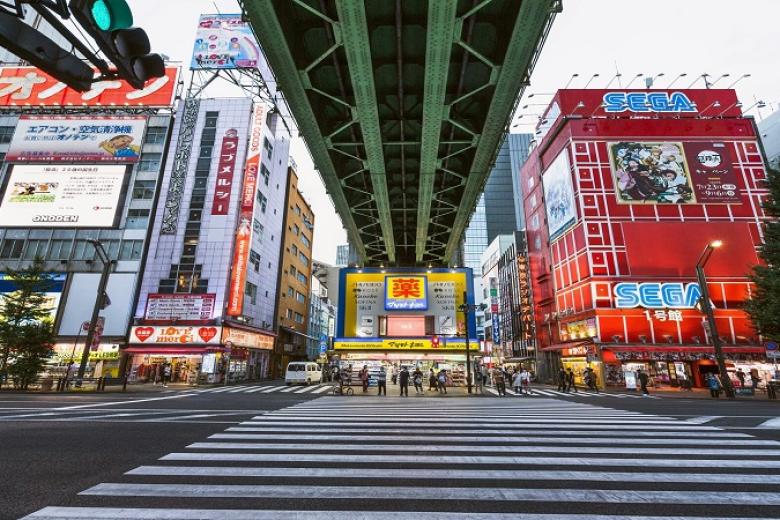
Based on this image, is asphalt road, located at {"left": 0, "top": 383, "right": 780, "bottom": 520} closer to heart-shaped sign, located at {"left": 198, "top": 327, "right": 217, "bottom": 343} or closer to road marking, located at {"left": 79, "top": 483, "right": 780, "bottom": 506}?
road marking, located at {"left": 79, "top": 483, "right": 780, "bottom": 506}

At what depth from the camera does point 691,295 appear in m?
31.6

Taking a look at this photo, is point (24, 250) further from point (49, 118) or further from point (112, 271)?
point (49, 118)

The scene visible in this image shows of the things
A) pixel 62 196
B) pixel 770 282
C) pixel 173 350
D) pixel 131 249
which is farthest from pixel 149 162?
pixel 770 282

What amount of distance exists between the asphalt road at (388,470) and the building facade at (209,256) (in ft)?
75.6

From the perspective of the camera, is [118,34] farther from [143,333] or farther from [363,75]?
[143,333]

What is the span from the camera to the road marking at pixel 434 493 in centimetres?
445

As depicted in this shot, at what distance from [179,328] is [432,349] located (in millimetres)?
22141

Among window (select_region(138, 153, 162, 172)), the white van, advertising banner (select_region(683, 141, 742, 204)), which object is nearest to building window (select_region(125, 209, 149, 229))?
window (select_region(138, 153, 162, 172))

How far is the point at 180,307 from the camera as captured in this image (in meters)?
32.9

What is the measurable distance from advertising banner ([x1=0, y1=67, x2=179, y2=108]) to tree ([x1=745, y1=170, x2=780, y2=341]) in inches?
2109

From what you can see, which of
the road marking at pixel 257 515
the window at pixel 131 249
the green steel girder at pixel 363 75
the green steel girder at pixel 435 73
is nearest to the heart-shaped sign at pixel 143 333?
the window at pixel 131 249

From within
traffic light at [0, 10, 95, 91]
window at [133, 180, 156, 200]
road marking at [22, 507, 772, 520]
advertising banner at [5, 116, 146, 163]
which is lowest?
road marking at [22, 507, 772, 520]

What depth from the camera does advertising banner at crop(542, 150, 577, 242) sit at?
37.2 m

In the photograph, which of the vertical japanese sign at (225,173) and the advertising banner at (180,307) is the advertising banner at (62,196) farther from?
the vertical japanese sign at (225,173)
